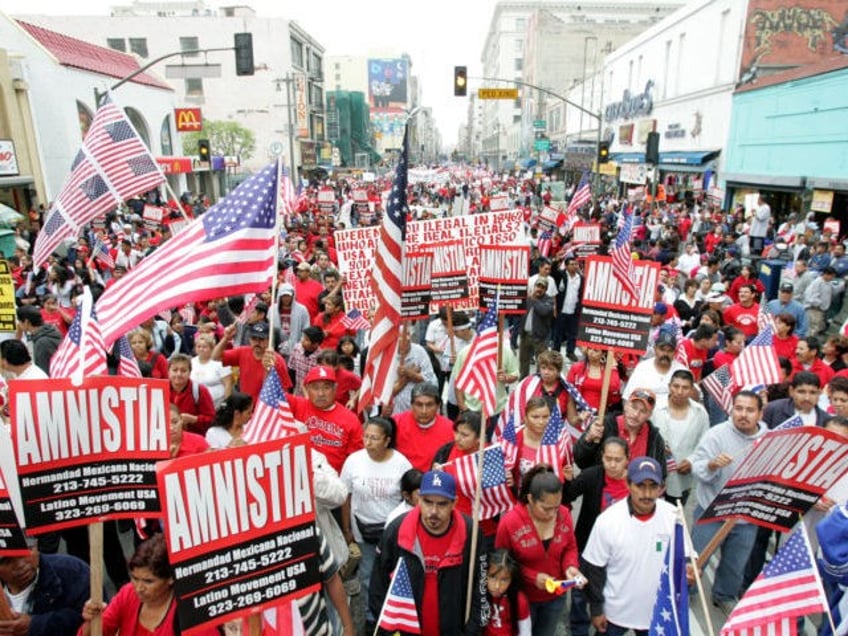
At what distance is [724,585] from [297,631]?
135 inches

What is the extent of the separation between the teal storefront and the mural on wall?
213cm

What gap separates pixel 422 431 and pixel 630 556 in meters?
1.89

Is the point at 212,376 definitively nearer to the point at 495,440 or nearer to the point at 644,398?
the point at 495,440

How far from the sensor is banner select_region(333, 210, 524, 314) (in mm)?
8508

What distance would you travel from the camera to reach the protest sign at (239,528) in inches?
105

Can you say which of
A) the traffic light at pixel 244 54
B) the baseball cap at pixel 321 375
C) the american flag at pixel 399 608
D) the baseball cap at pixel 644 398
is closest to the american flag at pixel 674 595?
the american flag at pixel 399 608

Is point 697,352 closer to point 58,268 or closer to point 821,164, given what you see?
point 58,268

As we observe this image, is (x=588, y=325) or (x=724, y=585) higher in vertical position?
(x=588, y=325)

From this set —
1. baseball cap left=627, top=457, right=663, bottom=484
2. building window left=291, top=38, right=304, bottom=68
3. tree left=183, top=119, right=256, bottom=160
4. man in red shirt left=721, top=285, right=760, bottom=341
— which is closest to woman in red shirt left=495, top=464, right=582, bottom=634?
baseball cap left=627, top=457, right=663, bottom=484

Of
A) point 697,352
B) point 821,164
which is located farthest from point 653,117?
point 697,352

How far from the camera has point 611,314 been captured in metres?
5.26

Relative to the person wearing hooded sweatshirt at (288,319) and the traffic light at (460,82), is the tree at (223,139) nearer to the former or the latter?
the traffic light at (460,82)

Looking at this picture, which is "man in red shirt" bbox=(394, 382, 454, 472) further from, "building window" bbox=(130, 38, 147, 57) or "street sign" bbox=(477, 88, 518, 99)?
"building window" bbox=(130, 38, 147, 57)

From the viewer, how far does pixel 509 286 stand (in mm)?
7199
